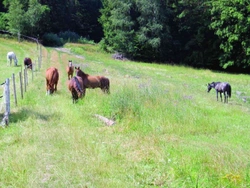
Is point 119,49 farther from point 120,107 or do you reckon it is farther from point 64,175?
point 64,175

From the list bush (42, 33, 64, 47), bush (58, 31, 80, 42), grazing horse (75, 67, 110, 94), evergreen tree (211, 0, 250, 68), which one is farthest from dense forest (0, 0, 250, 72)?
grazing horse (75, 67, 110, 94)

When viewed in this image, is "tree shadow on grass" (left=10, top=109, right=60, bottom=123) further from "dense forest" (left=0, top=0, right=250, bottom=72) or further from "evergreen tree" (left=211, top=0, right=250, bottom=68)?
"evergreen tree" (left=211, top=0, right=250, bottom=68)

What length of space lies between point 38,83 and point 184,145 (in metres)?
10.6

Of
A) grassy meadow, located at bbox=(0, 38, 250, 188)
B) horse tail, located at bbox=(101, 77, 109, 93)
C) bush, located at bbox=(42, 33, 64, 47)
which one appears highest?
bush, located at bbox=(42, 33, 64, 47)

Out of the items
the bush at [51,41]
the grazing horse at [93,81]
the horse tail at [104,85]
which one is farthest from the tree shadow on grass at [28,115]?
the bush at [51,41]

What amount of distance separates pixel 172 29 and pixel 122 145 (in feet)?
128

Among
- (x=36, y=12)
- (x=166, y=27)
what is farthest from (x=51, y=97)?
(x=36, y=12)

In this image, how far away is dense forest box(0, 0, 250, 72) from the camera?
121 ft

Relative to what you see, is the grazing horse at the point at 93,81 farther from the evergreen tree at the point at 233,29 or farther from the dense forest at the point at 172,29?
the evergreen tree at the point at 233,29

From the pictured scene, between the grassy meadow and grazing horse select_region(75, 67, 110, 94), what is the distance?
766mm

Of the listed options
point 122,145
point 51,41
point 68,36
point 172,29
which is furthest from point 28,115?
point 68,36

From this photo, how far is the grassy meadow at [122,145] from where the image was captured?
5484 mm

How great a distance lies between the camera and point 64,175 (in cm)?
543

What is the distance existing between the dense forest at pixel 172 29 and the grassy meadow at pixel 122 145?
2798 centimetres
